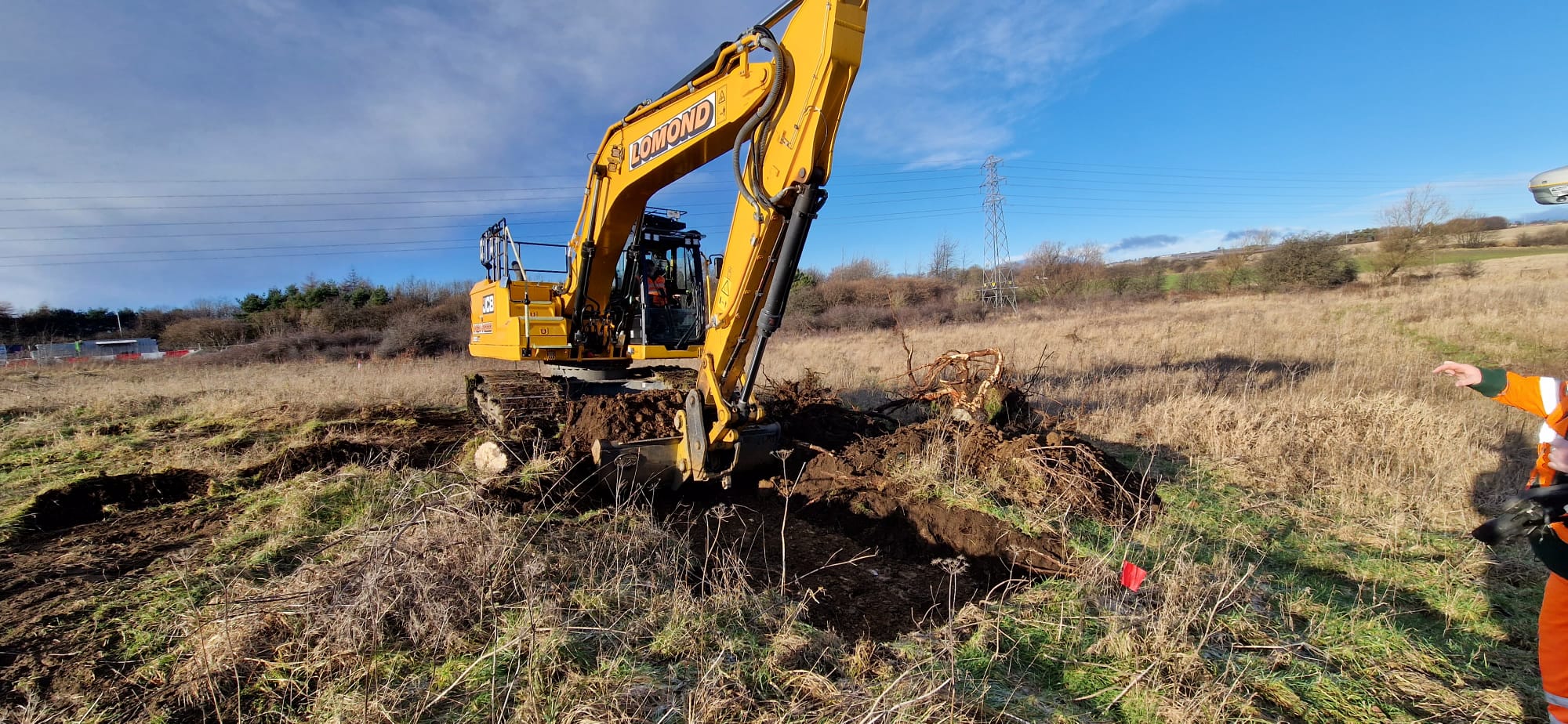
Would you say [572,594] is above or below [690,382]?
below

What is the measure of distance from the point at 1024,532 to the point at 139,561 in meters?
5.77

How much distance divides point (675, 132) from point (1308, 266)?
33.8 metres

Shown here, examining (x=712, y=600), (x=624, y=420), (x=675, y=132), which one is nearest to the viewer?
(x=712, y=600)

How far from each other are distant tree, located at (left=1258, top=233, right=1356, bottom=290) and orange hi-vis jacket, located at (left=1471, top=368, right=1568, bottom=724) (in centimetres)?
3210

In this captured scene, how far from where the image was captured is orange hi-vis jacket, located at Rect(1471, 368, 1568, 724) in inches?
94.9

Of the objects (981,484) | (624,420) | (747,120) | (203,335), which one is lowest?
(981,484)

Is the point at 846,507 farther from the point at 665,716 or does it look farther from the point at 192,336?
the point at 192,336

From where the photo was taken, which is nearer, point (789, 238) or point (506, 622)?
point (506, 622)

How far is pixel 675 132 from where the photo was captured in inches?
206

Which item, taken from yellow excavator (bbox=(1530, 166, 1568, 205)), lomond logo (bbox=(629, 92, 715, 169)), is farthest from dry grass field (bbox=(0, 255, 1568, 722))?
lomond logo (bbox=(629, 92, 715, 169))

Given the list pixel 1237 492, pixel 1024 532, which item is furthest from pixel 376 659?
pixel 1237 492

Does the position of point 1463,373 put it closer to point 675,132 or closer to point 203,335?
point 675,132

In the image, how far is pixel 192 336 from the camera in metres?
27.2

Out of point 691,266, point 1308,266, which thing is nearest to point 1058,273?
point 1308,266
